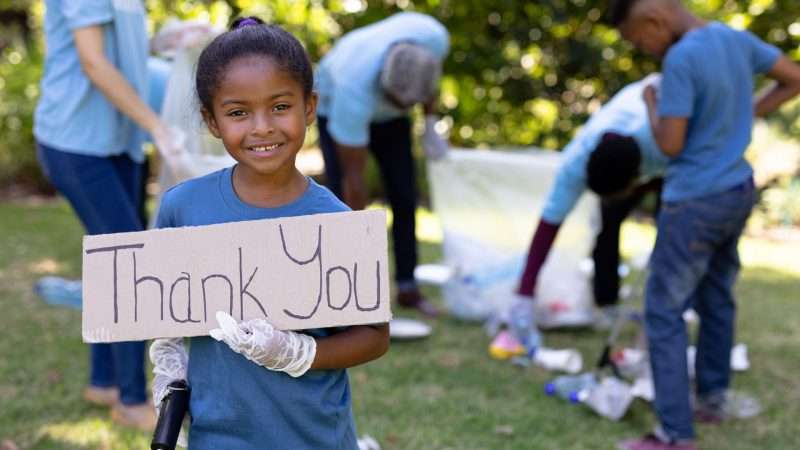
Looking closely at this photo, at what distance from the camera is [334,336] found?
1.57 m

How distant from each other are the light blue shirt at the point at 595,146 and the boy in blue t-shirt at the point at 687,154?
598 millimetres

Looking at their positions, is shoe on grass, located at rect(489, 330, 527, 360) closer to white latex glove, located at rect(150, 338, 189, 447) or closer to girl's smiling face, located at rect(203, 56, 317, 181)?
white latex glove, located at rect(150, 338, 189, 447)

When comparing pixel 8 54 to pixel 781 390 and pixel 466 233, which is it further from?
pixel 781 390

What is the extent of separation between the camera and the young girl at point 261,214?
1.52 m

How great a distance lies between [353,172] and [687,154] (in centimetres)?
170

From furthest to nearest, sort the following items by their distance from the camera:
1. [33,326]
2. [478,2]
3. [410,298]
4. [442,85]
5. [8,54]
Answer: [8,54]
[442,85]
[478,2]
[410,298]
[33,326]

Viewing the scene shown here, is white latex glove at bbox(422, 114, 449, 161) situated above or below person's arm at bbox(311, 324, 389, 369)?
below

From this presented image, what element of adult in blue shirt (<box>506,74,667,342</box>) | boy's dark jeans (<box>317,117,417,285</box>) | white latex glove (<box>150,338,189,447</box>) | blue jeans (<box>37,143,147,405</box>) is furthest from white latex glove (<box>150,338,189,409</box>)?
boy's dark jeans (<box>317,117,417,285</box>)

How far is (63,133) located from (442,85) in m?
3.83

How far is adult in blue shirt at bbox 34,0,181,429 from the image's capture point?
2.77m

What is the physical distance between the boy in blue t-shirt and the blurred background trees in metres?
2.54

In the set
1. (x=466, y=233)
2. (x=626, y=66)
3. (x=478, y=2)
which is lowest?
(x=466, y=233)

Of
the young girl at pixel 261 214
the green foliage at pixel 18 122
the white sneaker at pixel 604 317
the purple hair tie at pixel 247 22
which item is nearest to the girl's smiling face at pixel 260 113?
the young girl at pixel 261 214

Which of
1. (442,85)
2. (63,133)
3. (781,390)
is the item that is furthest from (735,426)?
(442,85)
